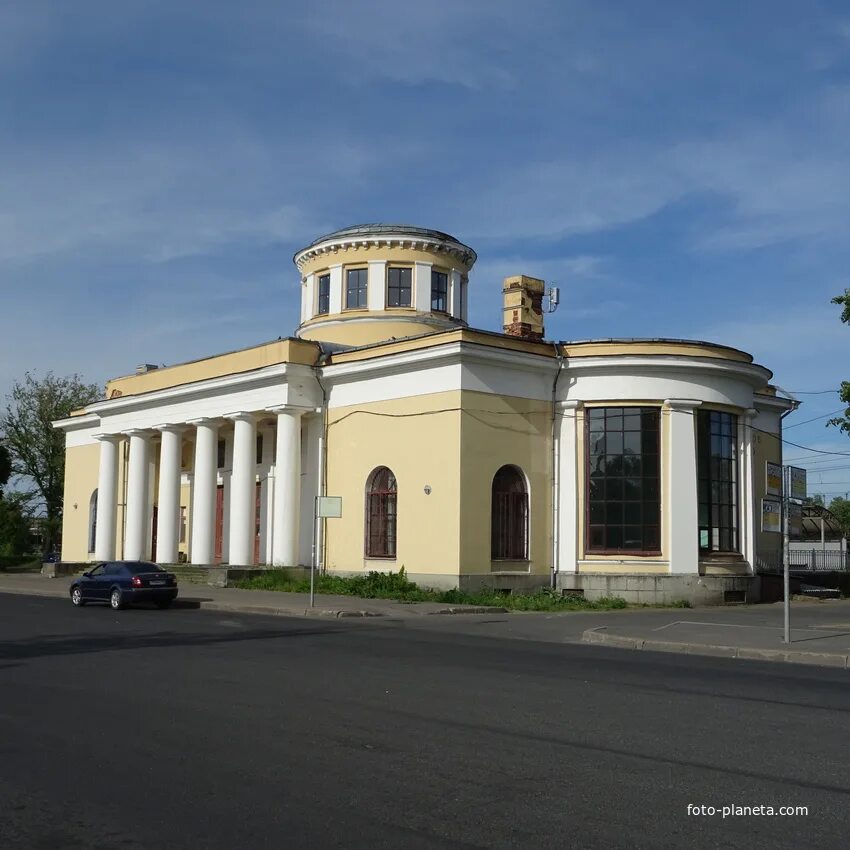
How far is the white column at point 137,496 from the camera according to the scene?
39438mm

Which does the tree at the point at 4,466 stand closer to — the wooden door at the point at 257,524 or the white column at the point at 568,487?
the wooden door at the point at 257,524

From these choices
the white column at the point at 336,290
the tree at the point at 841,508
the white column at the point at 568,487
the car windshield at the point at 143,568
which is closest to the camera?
the car windshield at the point at 143,568

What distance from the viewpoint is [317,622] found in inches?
853

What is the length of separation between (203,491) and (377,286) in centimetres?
950

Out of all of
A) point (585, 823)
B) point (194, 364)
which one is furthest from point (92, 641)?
point (194, 364)

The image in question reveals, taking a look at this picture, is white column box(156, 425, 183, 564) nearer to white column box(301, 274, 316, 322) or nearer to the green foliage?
white column box(301, 274, 316, 322)

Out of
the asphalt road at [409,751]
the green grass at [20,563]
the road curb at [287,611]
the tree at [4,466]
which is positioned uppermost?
the tree at [4,466]

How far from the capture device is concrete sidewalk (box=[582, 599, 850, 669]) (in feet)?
52.6

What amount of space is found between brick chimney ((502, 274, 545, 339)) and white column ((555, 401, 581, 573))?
4918 mm

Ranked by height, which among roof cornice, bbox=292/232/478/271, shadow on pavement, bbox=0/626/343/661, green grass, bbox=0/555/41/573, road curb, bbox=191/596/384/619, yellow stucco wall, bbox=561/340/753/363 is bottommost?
green grass, bbox=0/555/41/573

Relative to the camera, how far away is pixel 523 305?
114 feet

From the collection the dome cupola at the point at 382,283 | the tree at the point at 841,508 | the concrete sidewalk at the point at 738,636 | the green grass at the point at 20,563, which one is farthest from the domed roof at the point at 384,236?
the tree at the point at 841,508

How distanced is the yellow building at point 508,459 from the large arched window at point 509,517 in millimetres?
53

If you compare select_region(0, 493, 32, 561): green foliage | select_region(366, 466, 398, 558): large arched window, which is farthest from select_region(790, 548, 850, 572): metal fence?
select_region(0, 493, 32, 561): green foliage
